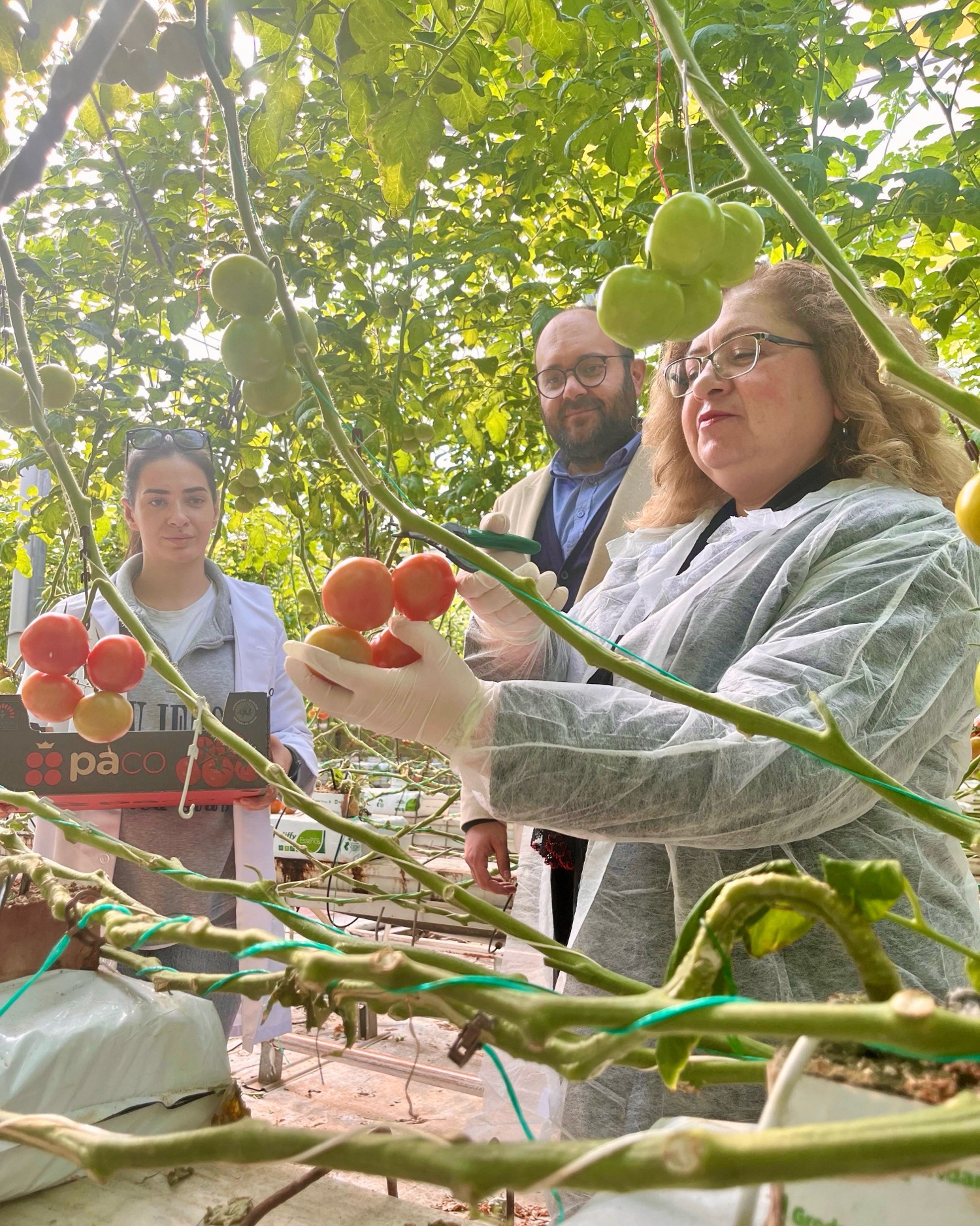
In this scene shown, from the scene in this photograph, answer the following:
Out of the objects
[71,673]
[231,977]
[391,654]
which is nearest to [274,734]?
[71,673]

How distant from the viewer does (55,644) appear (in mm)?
1188

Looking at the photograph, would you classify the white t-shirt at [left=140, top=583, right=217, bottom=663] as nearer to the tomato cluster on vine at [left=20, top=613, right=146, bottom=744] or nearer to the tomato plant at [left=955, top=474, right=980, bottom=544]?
the tomato cluster on vine at [left=20, top=613, right=146, bottom=744]

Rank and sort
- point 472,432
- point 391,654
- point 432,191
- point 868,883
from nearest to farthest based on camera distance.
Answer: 1. point 868,883
2. point 391,654
3. point 432,191
4. point 472,432

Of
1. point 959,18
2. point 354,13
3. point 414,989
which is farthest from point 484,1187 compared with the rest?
point 959,18

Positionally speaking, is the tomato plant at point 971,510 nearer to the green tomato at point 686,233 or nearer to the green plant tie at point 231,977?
the green tomato at point 686,233

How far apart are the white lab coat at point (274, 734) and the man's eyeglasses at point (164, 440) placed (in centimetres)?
39

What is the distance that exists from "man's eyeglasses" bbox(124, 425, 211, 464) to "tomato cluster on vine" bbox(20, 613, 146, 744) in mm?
1360

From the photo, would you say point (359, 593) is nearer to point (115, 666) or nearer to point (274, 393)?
point (274, 393)

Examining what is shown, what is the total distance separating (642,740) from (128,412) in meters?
2.72

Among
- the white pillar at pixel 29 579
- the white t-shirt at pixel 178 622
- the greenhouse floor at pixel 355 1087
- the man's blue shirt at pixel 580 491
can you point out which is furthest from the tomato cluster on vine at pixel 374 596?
the white pillar at pixel 29 579

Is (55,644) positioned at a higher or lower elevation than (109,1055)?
higher

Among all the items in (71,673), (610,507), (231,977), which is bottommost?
(231,977)

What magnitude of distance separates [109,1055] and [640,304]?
107cm

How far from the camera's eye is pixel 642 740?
0.93 m
